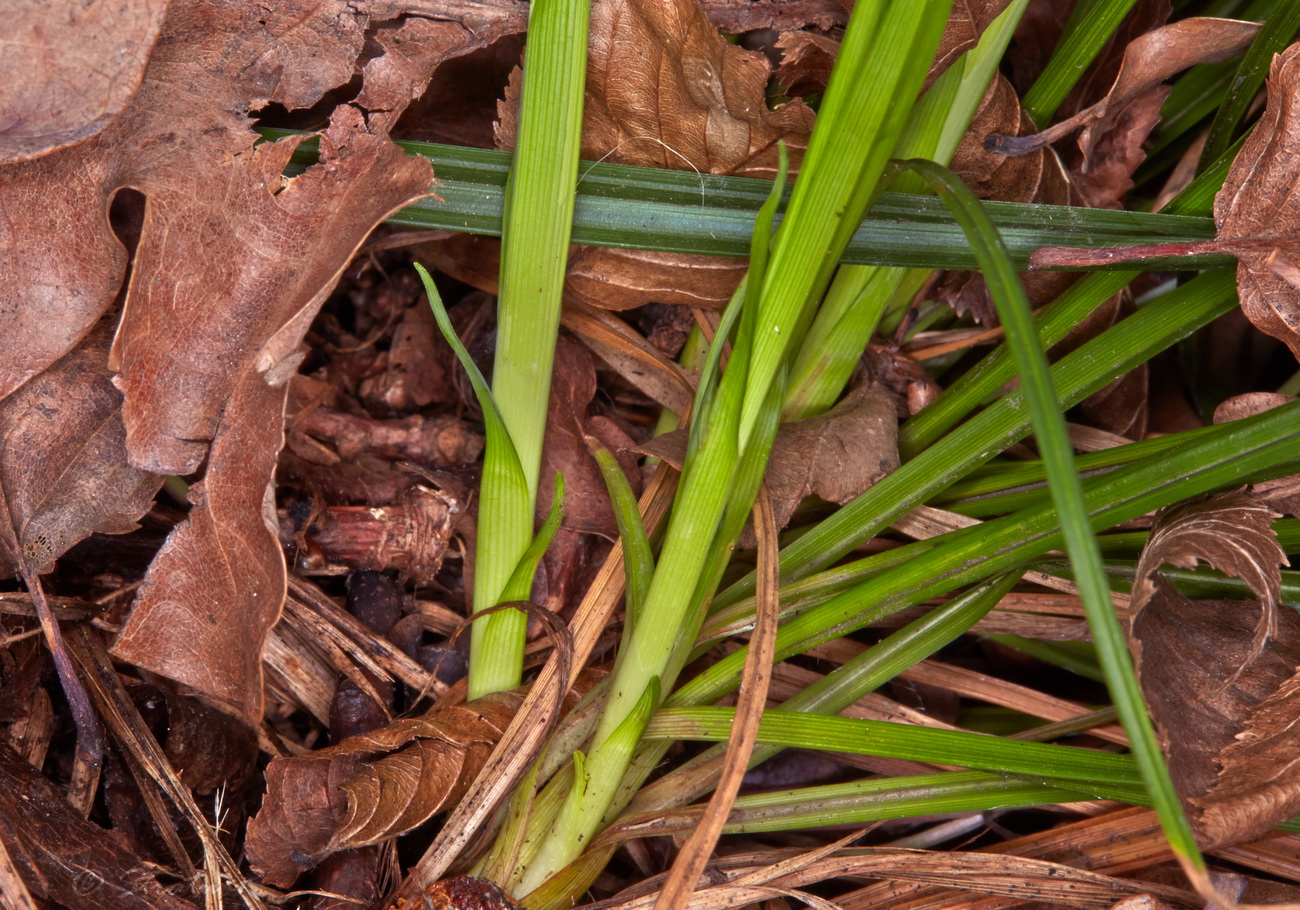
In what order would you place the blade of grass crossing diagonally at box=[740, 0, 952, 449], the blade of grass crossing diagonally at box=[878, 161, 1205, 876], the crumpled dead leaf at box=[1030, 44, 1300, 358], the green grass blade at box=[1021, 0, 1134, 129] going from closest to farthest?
1. the blade of grass crossing diagonally at box=[878, 161, 1205, 876]
2. the blade of grass crossing diagonally at box=[740, 0, 952, 449]
3. the crumpled dead leaf at box=[1030, 44, 1300, 358]
4. the green grass blade at box=[1021, 0, 1134, 129]

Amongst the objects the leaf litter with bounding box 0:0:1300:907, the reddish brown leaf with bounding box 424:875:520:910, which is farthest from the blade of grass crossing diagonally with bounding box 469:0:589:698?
the reddish brown leaf with bounding box 424:875:520:910

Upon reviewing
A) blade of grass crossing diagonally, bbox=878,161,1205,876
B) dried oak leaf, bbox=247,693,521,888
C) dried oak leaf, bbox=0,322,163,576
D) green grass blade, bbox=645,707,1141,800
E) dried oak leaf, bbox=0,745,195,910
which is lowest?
dried oak leaf, bbox=0,745,195,910

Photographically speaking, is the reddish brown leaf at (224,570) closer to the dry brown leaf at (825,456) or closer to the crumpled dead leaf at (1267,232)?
the dry brown leaf at (825,456)

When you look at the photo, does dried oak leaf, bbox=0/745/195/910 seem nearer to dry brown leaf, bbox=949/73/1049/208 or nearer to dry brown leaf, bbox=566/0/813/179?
dry brown leaf, bbox=566/0/813/179

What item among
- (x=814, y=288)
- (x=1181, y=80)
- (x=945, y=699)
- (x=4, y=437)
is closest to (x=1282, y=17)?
(x=1181, y=80)

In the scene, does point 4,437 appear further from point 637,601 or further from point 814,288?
point 814,288

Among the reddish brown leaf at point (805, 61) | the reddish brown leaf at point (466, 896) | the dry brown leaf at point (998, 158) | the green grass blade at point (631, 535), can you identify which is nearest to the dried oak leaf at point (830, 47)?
the reddish brown leaf at point (805, 61)

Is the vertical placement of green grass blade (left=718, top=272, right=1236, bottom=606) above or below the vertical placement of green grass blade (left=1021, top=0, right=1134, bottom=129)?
below

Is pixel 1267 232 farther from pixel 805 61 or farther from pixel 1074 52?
pixel 805 61
